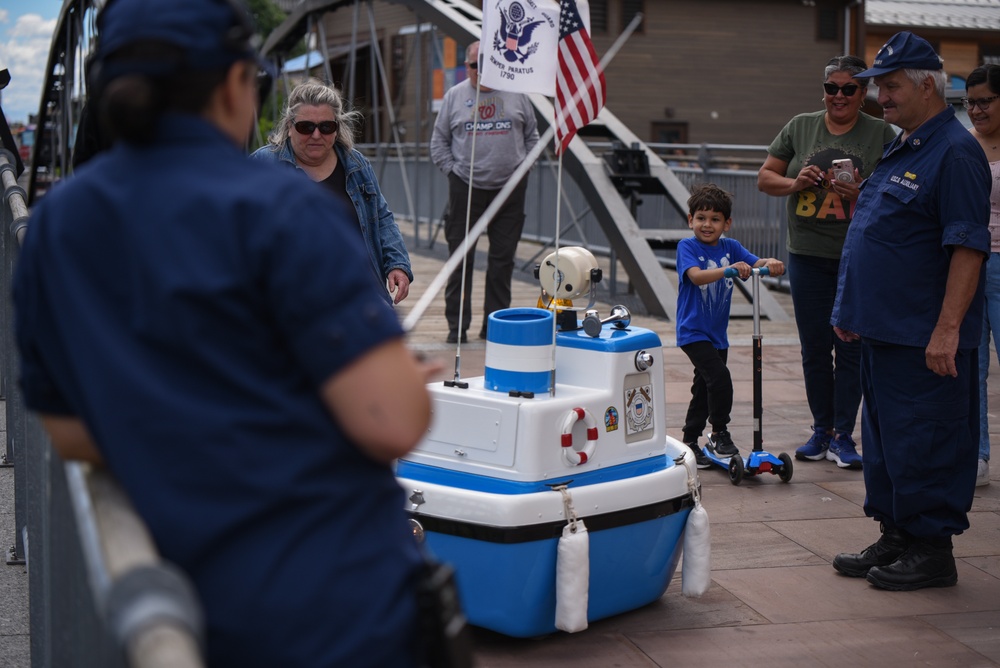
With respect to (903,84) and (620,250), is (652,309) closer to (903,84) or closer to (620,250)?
(620,250)

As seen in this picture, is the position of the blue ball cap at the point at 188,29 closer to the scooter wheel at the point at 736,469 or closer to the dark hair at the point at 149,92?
the dark hair at the point at 149,92

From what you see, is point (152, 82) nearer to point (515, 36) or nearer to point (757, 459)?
point (515, 36)

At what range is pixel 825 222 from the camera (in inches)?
244

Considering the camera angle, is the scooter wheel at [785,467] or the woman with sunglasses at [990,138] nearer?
the woman with sunglasses at [990,138]

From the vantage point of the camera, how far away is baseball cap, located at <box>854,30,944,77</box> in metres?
4.48

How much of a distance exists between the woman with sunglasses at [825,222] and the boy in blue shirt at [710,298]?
0.43 m

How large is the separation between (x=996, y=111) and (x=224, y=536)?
501 centimetres

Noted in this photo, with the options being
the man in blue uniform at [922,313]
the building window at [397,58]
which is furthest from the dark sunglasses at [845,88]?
the building window at [397,58]

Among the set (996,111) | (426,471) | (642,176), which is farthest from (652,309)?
(426,471)

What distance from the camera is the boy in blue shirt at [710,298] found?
5.90 meters

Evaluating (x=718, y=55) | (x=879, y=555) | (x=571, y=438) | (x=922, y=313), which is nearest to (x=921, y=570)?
(x=879, y=555)

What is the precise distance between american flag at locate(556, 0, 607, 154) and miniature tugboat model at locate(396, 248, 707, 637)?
0.72 m

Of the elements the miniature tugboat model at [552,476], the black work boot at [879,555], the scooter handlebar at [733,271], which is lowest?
the black work boot at [879,555]

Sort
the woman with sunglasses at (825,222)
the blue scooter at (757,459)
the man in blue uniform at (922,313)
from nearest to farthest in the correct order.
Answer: the man in blue uniform at (922,313) → the blue scooter at (757,459) → the woman with sunglasses at (825,222)
